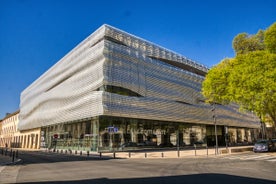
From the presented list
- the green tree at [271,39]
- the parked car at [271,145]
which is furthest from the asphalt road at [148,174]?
the green tree at [271,39]

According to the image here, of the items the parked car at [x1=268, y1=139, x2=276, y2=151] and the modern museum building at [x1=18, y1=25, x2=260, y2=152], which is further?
the modern museum building at [x1=18, y1=25, x2=260, y2=152]

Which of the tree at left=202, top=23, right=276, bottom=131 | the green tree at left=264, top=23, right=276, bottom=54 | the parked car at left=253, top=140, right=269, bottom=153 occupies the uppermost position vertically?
the green tree at left=264, top=23, right=276, bottom=54

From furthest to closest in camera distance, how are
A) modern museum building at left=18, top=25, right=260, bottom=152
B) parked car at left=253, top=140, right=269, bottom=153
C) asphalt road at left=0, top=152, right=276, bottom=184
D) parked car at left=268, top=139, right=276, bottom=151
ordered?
1. modern museum building at left=18, top=25, right=260, bottom=152
2. parked car at left=268, top=139, right=276, bottom=151
3. parked car at left=253, top=140, right=269, bottom=153
4. asphalt road at left=0, top=152, right=276, bottom=184

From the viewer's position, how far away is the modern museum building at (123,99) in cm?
3631

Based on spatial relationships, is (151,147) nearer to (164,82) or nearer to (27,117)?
(164,82)

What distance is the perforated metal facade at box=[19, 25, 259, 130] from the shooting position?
36625 mm

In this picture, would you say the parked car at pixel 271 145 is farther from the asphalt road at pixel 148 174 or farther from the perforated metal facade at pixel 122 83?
the perforated metal facade at pixel 122 83

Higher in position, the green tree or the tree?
the green tree

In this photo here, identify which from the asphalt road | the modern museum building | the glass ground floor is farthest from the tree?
the asphalt road

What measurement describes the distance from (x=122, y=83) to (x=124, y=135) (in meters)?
8.44

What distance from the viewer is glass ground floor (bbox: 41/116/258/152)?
36125 millimetres

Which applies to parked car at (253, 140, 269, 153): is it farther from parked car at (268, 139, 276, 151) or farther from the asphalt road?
the asphalt road

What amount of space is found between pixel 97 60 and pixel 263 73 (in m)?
25.0

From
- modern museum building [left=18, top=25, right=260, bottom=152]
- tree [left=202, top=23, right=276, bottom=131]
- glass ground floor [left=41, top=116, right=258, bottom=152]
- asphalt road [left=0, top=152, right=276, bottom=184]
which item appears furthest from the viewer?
modern museum building [left=18, top=25, right=260, bottom=152]
